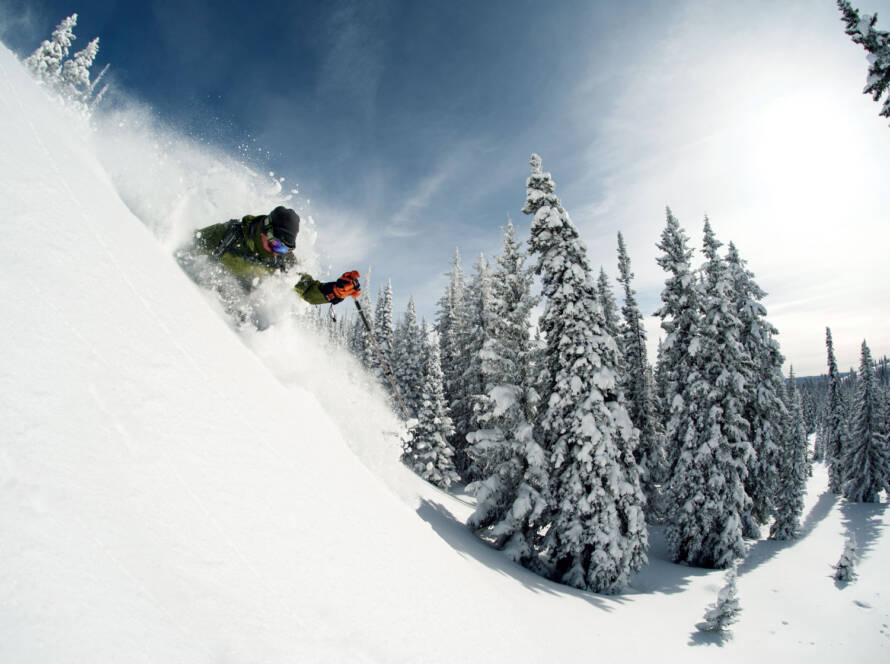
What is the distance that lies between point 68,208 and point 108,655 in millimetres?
3694

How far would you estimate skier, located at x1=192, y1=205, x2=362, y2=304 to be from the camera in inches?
282

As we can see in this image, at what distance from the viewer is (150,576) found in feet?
6.84

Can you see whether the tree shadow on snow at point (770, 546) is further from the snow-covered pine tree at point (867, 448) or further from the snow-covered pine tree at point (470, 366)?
the snow-covered pine tree at point (470, 366)

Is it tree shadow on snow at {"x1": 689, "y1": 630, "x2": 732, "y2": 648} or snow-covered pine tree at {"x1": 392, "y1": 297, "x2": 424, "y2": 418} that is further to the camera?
snow-covered pine tree at {"x1": 392, "y1": 297, "x2": 424, "y2": 418}

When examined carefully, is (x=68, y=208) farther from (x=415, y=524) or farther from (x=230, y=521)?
(x=415, y=524)

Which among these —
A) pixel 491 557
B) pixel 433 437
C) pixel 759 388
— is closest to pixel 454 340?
pixel 433 437

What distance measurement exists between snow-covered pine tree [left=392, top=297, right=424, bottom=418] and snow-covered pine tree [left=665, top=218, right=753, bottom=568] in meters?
22.5

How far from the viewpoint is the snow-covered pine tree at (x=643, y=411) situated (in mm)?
25875

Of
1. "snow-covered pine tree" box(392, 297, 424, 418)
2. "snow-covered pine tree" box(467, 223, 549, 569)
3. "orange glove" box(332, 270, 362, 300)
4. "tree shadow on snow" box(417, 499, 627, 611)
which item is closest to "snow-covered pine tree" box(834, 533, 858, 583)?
"tree shadow on snow" box(417, 499, 627, 611)

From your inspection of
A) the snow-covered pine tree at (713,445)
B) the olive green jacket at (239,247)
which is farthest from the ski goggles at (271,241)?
the snow-covered pine tree at (713,445)

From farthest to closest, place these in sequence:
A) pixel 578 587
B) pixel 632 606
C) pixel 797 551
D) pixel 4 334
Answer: pixel 797 551
pixel 578 587
pixel 632 606
pixel 4 334

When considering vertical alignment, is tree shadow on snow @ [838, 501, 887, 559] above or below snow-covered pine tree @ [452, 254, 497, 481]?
below

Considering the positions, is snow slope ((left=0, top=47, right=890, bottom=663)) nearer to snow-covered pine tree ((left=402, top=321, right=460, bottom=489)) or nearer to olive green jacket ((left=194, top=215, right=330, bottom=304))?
olive green jacket ((left=194, top=215, right=330, bottom=304))

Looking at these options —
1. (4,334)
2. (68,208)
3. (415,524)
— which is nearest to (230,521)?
(4,334)
